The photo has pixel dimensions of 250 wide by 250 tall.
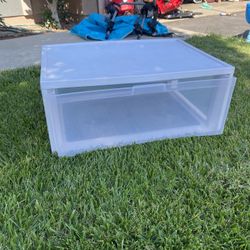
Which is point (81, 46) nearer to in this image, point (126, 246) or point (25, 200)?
point (25, 200)

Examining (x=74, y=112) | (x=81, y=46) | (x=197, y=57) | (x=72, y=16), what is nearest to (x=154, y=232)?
(x=74, y=112)

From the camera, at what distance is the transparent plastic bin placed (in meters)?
1.52

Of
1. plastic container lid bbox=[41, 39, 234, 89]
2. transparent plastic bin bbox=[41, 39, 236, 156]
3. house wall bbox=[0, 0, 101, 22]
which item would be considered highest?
plastic container lid bbox=[41, 39, 234, 89]

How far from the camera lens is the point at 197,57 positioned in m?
1.89

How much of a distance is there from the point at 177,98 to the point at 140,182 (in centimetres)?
72

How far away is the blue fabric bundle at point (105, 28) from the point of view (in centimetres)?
467

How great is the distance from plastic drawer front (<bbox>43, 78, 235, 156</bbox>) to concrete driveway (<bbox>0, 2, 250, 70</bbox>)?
214 centimetres

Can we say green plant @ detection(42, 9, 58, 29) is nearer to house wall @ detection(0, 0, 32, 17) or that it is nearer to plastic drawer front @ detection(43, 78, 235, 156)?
house wall @ detection(0, 0, 32, 17)

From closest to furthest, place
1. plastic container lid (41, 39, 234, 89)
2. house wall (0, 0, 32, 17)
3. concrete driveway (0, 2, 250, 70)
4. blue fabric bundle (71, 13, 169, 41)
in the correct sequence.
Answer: plastic container lid (41, 39, 234, 89) → concrete driveway (0, 2, 250, 70) → blue fabric bundle (71, 13, 169, 41) → house wall (0, 0, 32, 17)

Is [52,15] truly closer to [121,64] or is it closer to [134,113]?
[121,64]

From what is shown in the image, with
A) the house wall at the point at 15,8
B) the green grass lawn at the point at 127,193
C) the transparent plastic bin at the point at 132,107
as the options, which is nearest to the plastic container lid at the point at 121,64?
the transparent plastic bin at the point at 132,107

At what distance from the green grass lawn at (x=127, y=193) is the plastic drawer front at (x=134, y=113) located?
82mm

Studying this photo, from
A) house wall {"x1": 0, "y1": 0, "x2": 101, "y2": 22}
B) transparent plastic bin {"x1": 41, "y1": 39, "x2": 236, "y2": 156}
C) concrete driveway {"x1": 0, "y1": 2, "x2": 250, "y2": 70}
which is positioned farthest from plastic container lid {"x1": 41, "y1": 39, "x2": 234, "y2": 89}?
house wall {"x1": 0, "y1": 0, "x2": 101, "y2": 22}

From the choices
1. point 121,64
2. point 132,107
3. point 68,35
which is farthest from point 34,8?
point 132,107
